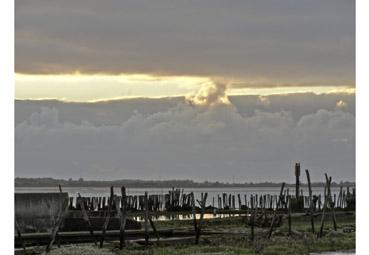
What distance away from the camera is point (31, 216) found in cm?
1689

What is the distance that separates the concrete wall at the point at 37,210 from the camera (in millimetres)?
16641

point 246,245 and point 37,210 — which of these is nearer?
point 37,210

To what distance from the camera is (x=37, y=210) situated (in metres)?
17.0

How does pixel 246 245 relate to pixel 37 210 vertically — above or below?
below

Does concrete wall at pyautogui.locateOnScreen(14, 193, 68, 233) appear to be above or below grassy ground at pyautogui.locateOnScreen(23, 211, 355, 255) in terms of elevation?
above

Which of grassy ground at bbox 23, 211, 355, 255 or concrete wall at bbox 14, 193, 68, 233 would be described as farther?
concrete wall at bbox 14, 193, 68, 233

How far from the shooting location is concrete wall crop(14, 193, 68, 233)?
1664 centimetres

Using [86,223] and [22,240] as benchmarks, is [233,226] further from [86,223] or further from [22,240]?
[22,240]

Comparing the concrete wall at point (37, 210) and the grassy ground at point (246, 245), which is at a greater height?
the concrete wall at point (37, 210)

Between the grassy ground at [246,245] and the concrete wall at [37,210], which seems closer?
the grassy ground at [246,245]
